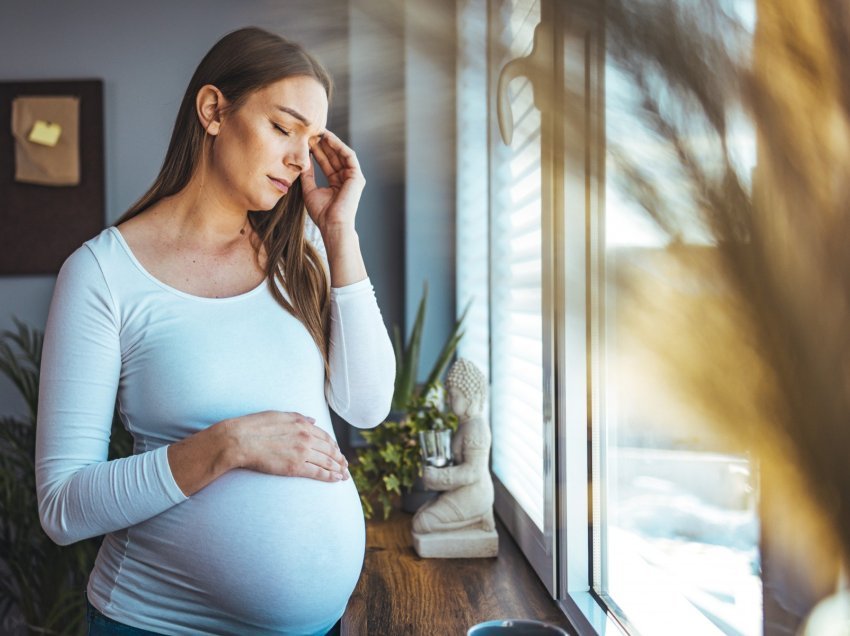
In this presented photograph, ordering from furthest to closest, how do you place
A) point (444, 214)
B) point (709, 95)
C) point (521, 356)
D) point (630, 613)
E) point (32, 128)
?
point (32, 128) → point (444, 214) → point (521, 356) → point (630, 613) → point (709, 95)

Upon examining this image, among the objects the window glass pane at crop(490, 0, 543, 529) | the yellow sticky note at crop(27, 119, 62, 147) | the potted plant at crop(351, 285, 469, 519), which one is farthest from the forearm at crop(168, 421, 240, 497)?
the yellow sticky note at crop(27, 119, 62, 147)

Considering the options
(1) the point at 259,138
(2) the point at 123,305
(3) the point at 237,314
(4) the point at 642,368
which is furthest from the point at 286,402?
(4) the point at 642,368

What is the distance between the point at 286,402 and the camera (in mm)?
1102

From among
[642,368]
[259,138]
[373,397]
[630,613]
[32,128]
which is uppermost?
[32,128]

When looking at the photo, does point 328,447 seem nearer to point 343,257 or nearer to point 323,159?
point 343,257

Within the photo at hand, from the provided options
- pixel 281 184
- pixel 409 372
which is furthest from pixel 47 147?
pixel 281 184

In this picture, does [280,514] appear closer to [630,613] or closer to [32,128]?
[630,613]

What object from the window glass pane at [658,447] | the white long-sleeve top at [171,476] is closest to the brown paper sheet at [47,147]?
the white long-sleeve top at [171,476]

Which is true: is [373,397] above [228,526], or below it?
above

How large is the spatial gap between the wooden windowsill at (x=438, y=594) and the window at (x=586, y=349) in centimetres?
5

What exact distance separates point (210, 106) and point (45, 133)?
195 cm

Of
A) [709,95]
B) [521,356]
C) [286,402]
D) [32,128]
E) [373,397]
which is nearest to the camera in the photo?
[709,95]

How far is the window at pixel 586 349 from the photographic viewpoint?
0.58 feet

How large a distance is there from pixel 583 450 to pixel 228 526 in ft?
1.70
